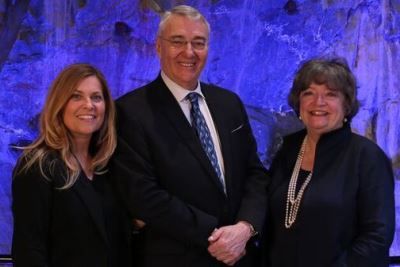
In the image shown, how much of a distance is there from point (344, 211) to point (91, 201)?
1016 mm

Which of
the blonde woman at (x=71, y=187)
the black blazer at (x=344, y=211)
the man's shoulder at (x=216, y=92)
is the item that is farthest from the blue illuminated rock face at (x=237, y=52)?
the black blazer at (x=344, y=211)

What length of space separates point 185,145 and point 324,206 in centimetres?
63

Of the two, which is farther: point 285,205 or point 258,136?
point 258,136

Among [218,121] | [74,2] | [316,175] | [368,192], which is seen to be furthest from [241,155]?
[74,2]

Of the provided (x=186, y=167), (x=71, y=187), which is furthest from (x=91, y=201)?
(x=186, y=167)

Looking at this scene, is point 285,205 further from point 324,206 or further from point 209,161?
point 209,161

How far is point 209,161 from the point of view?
2295 millimetres

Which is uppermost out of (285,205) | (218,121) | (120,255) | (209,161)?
(218,121)

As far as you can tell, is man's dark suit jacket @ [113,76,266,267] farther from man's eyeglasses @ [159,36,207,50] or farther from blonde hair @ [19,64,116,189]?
man's eyeglasses @ [159,36,207,50]

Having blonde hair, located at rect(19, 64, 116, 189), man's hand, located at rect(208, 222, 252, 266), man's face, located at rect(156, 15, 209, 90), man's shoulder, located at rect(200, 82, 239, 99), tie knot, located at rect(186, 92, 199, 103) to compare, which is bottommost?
man's hand, located at rect(208, 222, 252, 266)

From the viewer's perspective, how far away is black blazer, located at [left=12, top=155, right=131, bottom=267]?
2021mm

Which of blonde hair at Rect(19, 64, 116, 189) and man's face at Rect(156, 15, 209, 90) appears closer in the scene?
blonde hair at Rect(19, 64, 116, 189)

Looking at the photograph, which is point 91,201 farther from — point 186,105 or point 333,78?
point 333,78

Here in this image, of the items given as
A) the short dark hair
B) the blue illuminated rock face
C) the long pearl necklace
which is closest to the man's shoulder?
the short dark hair
